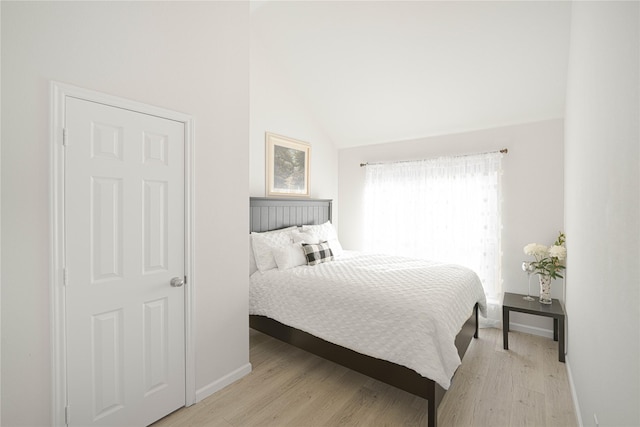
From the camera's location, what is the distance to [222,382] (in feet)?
7.67

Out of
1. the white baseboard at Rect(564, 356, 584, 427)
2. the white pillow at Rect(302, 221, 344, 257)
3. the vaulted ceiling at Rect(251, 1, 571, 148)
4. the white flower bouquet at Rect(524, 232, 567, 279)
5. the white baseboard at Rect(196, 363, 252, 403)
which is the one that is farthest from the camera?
the white pillow at Rect(302, 221, 344, 257)

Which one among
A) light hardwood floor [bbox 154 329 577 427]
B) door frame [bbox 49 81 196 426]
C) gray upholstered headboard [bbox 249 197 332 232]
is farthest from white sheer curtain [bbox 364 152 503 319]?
door frame [bbox 49 81 196 426]

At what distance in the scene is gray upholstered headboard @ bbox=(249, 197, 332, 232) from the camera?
3504 mm

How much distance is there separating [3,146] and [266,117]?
8.87 ft

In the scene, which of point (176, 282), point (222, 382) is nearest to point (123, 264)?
point (176, 282)

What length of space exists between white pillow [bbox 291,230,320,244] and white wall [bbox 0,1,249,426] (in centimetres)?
109

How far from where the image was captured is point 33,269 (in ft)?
4.85

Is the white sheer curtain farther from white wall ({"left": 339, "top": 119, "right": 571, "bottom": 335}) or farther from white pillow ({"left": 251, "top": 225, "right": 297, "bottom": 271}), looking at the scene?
white pillow ({"left": 251, "top": 225, "right": 297, "bottom": 271})

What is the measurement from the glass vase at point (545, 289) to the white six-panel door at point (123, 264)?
3445 mm

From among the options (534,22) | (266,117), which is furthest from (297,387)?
(534,22)

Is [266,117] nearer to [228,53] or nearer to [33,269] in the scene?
[228,53]

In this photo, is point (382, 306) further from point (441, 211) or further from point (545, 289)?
point (441, 211)

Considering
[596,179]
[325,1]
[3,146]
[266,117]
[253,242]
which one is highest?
[325,1]

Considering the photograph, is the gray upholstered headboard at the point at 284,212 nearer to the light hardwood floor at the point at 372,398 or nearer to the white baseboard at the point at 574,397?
the light hardwood floor at the point at 372,398
